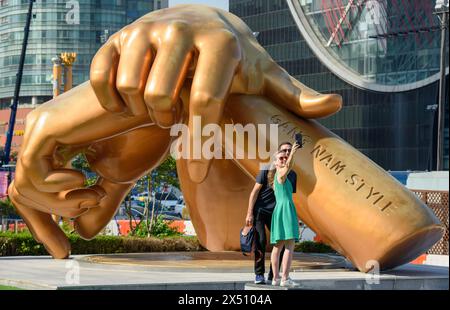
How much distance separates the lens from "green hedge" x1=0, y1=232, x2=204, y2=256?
23594 mm

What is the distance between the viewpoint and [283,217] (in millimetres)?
13641

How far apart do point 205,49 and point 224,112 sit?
132 centimetres

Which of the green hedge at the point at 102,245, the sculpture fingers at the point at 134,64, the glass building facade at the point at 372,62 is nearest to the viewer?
the sculpture fingers at the point at 134,64

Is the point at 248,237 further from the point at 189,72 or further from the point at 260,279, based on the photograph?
the point at 189,72

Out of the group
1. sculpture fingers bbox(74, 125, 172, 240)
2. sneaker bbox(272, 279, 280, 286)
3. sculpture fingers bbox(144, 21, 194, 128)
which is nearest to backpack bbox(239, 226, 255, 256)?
sneaker bbox(272, 279, 280, 286)

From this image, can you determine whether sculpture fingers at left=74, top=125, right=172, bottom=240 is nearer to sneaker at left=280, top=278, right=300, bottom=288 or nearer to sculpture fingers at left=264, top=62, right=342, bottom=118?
sculpture fingers at left=264, top=62, right=342, bottom=118

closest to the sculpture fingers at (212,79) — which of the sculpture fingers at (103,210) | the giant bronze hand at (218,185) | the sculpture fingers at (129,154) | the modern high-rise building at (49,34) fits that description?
the giant bronze hand at (218,185)

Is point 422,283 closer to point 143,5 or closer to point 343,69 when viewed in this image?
point 343,69

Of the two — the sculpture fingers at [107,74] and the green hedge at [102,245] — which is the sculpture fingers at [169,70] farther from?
the green hedge at [102,245]

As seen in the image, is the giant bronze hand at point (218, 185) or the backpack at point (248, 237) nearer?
the backpack at point (248, 237)

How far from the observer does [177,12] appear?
59.9 ft

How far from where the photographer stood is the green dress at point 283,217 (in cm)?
1360

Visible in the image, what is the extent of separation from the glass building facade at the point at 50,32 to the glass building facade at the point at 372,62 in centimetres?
2961
